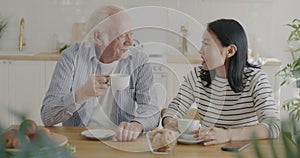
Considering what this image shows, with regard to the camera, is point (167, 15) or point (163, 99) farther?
point (167, 15)

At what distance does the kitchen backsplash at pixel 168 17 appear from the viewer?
15.4ft

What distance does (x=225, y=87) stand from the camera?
2.26 m

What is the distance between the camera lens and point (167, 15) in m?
4.68

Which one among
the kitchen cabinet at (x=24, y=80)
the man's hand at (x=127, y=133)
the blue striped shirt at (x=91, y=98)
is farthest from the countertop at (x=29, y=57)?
the man's hand at (x=127, y=133)

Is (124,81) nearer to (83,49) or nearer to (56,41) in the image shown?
(83,49)

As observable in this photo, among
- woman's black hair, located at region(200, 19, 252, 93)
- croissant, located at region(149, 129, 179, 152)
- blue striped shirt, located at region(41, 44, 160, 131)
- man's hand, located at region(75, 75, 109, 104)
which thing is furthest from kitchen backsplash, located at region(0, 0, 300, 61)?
croissant, located at region(149, 129, 179, 152)

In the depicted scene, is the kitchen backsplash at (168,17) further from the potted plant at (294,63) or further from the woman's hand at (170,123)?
the woman's hand at (170,123)

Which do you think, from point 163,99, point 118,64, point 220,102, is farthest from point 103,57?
point 220,102

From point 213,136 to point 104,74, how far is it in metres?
0.60

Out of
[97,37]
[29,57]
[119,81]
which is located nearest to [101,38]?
[97,37]

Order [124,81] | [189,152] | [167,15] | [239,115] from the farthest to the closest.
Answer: [167,15], [239,115], [124,81], [189,152]

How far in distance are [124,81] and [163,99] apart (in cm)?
46

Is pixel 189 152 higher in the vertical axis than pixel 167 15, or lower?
lower

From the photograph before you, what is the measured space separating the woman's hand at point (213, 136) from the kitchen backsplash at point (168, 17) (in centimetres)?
267
